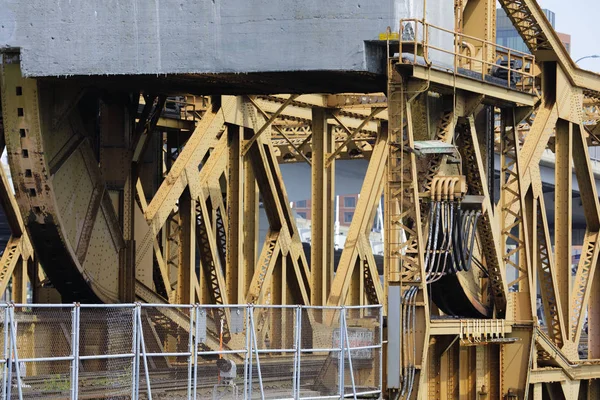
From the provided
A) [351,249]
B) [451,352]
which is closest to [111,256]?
[451,352]

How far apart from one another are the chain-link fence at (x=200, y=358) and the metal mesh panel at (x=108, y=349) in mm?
20

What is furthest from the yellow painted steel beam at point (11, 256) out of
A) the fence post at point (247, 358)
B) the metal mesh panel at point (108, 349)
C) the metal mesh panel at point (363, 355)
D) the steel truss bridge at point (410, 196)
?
the fence post at point (247, 358)

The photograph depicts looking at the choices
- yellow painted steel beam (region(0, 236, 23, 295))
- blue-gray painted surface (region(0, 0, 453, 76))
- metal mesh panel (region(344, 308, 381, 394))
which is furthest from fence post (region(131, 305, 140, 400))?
yellow painted steel beam (region(0, 236, 23, 295))

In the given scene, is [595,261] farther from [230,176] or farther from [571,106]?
[230,176]

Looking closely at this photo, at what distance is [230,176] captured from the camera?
38312 mm

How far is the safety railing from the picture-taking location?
2598cm

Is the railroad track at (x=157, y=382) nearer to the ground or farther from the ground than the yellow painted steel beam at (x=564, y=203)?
nearer to the ground

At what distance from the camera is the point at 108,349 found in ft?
79.8

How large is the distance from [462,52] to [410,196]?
579cm

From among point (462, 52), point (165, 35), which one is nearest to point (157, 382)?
point (165, 35)

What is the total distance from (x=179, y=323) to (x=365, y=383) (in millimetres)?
7599

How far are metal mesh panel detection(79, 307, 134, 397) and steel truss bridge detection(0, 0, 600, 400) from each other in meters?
0.96

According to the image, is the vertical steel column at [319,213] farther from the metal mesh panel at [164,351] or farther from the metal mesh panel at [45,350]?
the metal mesh panel at [45,350]

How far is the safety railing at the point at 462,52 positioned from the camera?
A: 2598cm
